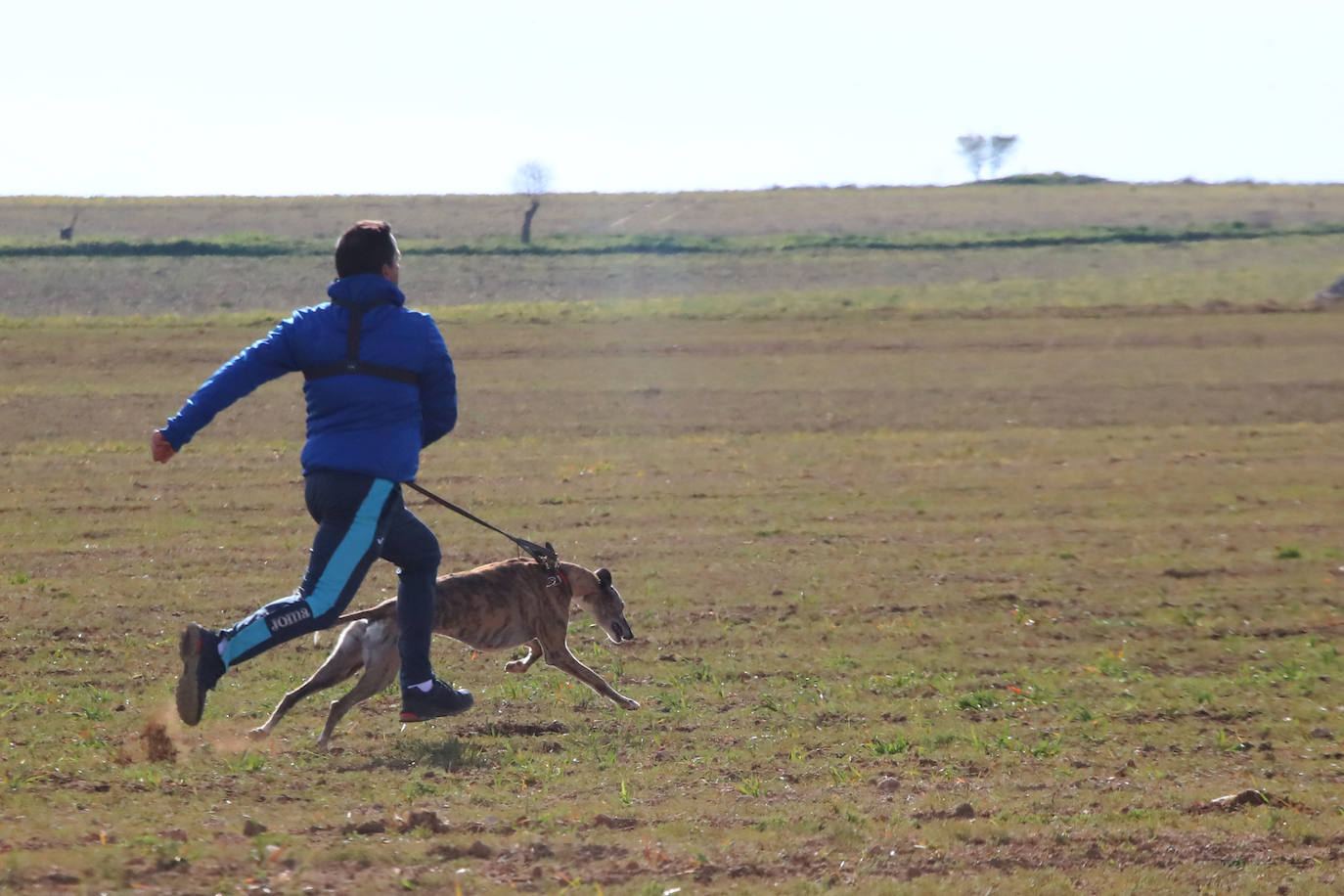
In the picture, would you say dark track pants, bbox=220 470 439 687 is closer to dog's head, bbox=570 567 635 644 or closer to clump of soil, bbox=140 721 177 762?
clump of soil, bbox=140 721 177 762

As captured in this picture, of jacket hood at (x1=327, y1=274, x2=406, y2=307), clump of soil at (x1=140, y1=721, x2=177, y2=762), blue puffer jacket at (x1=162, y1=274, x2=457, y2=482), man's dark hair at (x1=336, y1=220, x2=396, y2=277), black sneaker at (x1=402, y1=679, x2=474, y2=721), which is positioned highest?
man's dark hair at (x1=336, y1=220, x2=396, y2=277)

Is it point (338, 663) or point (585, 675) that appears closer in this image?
point (338, 663)

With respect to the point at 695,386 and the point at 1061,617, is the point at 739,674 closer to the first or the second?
the point at 1061,617

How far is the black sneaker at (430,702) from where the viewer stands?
7.18 m

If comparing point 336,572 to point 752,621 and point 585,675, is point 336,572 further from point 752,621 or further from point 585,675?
point 752,621

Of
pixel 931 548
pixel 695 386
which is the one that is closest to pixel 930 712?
pixel 931 548

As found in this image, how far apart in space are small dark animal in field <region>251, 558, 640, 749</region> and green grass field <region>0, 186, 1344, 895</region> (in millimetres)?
259

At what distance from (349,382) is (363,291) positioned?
417 mm

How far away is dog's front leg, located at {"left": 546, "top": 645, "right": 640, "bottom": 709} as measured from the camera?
8.72 m

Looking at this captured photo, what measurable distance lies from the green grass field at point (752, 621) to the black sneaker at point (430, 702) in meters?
0.30

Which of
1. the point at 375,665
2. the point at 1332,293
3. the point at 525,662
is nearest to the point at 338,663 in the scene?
the point at 375,665

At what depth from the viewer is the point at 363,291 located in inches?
256

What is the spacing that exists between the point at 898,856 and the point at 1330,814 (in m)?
2.15

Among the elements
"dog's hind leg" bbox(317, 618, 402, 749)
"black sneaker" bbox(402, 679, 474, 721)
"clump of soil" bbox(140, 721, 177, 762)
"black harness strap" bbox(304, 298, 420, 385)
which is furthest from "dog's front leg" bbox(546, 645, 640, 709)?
"black harness strap" bbox(304, 298, 420, 385)
